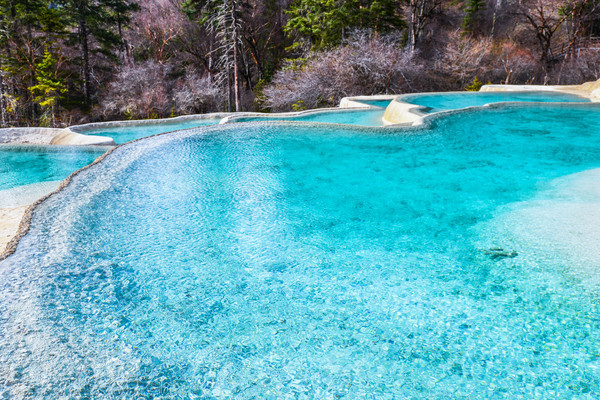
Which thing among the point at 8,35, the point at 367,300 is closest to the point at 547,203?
the point at 367,300

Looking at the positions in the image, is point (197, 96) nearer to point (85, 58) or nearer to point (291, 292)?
point (85, 58)

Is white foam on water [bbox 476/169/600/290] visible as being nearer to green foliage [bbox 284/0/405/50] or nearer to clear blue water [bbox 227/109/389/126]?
clear blue water [bbox 227/109/389/126]

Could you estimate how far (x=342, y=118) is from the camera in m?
10.7

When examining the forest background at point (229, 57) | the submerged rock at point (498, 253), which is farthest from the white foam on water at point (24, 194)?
the forest background at point (229, 57)

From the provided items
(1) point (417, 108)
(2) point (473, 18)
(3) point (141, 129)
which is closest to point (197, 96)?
(3) point (141, 129)

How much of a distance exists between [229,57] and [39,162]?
12.9 meters

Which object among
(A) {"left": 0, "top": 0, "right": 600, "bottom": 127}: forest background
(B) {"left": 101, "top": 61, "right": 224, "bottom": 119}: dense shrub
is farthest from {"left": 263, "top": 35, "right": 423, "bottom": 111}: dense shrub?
(B) {"left": 101, "top": 61, "right": 224, "bottom": 119}: dense shrub

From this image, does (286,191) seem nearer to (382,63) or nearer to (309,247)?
(309,247)

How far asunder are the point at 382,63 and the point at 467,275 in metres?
15.0

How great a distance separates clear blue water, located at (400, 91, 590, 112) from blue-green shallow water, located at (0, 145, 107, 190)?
8.72 metres

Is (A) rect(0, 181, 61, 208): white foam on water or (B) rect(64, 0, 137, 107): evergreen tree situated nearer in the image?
(A) rect(0, 181, 61, 208): white foam on water

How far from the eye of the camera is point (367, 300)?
3230mm

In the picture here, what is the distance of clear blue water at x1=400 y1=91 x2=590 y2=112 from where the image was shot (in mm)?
11953

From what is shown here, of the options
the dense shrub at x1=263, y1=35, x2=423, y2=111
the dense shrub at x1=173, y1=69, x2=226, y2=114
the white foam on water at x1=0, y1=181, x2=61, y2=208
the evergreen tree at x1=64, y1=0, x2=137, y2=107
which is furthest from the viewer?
the dense shrub at x1=173, y1=69, x2=226, y2=114
